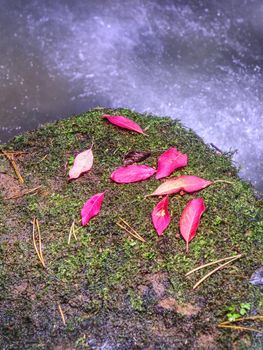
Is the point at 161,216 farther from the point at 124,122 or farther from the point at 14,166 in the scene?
the point at 14,166

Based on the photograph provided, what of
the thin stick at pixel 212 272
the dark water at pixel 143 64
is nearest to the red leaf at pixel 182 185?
the thin stick at pixel 212 272

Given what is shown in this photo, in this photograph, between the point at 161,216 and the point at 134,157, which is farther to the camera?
the point at 134,157

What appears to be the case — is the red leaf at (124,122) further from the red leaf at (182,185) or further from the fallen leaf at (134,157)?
the red leaf at (182,185)

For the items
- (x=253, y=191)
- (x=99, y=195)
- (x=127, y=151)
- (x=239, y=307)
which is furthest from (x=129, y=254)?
(x=253, y=191)

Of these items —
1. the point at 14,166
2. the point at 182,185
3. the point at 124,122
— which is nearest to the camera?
the point at 182,185

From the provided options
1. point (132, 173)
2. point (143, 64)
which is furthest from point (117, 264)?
point (143, 64)

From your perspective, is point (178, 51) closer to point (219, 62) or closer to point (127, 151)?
point (219, 62)

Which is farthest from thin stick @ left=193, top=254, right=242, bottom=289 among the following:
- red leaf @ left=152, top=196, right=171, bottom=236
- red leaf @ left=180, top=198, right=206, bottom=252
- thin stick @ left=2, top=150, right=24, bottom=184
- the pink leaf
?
thin stick @ left=2, top=150, right=24, bottom=184
